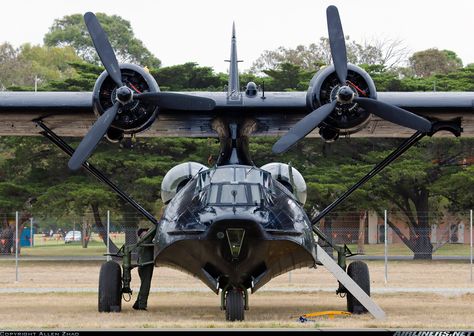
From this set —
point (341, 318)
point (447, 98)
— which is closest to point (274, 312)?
point (341, 318)

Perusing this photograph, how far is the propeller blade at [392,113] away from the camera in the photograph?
15.3m

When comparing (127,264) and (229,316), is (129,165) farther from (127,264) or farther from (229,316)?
(229,316)

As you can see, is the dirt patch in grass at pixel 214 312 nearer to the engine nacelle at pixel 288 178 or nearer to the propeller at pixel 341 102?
the engine nacelle at pixel 288 178

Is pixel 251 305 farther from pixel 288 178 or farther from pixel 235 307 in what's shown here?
pixel 235 307

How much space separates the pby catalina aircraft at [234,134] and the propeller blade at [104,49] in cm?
2

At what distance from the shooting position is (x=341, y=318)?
50.9 ft

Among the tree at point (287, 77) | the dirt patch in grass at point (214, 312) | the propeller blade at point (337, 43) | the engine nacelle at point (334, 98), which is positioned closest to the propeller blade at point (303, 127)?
the engine nacelle at point (334, 98)

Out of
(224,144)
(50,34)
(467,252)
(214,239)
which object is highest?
(50,34)

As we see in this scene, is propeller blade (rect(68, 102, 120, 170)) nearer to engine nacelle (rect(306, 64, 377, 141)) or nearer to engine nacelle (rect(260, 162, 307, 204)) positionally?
engine nacelle (rect(260, 162, 307, 204))

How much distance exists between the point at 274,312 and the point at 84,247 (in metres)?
29.7

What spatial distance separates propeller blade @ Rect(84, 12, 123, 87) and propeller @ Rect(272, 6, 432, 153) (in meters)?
3.04

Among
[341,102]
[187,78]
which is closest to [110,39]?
[187,78]

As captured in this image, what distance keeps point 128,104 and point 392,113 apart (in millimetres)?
4305

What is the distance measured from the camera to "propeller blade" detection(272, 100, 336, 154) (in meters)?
14.4
